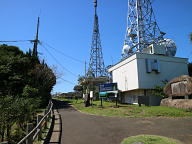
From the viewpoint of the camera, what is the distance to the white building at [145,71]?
72.5 ft

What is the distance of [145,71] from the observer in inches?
879

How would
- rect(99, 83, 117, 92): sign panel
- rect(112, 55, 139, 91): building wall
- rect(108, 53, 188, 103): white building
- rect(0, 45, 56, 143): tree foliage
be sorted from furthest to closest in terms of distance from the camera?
rect(112, 55, 139, 91): building wall, rect(108, 53, 188, 103): white building, rect(99, 83, 117, 92): sign panel, rect(0, 45, 56, 143): tree foliage

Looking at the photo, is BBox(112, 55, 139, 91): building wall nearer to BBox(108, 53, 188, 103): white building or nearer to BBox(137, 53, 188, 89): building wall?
BBox(108, 53, 188, 103): white building

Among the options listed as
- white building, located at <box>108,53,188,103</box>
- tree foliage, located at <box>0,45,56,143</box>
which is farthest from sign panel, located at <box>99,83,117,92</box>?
tree foliage, located at <box>0,45,56,143</box>

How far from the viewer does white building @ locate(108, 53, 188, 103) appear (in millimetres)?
22094

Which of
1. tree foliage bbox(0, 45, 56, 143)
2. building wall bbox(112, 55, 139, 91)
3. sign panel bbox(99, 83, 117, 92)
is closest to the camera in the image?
tree foliage bbox(0, 45, 56, 143)

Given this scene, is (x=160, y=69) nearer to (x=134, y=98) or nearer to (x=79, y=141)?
(x=134, y=98)

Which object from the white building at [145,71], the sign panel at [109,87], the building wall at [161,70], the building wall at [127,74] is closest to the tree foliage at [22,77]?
the sign panel at [109,87]

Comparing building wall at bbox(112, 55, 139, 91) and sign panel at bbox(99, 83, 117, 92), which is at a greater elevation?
building wall at bbox(112, 55, 139, 91)

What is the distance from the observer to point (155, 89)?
71.9 feet

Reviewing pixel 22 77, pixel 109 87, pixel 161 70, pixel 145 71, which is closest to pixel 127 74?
pixel 145 71

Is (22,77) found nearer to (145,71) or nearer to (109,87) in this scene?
(109,87)

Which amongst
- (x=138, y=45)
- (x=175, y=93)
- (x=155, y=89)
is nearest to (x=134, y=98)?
(x=155, y=89)

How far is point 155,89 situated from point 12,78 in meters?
19.6
